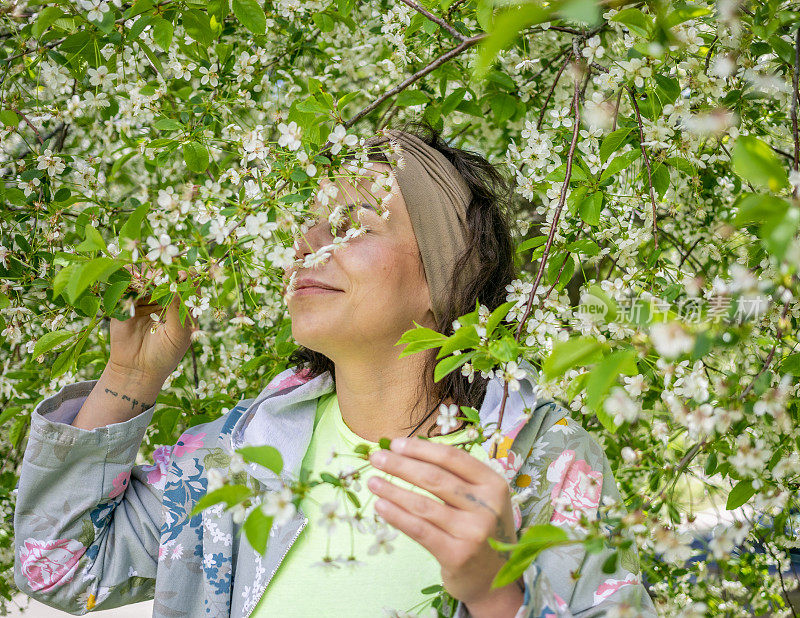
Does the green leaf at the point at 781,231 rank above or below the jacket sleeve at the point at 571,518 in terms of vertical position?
above

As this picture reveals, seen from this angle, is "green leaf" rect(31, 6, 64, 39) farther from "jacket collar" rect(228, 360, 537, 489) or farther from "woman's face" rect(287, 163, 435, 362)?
"jacket collar" rect(228, 360, 537, 489)

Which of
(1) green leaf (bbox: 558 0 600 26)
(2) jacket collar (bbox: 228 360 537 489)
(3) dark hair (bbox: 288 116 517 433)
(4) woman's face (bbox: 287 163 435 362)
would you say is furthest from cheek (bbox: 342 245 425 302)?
(1) green leaf (bbox: 558 0 600 26)

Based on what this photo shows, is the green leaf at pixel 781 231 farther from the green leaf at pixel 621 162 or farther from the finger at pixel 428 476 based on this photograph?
the green leaf at pixel 621 162

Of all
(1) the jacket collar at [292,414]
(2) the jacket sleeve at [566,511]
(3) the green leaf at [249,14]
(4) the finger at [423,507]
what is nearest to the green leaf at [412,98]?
(3) the green leaf at [249,14]

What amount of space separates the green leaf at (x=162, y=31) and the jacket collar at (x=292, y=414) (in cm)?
77

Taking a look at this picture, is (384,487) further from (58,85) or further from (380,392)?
(58,85)

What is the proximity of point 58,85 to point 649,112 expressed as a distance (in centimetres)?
136

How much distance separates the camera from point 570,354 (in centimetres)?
73

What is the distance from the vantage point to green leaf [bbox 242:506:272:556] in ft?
2.30

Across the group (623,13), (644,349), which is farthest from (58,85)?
(644,349)

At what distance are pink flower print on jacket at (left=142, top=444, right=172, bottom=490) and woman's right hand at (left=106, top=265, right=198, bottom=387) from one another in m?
0.19

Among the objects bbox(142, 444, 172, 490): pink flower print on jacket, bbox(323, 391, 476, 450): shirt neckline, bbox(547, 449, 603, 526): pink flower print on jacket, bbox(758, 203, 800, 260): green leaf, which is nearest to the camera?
bbox(758, 203, 800, 260): green leaf

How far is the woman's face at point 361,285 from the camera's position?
1.31 meters

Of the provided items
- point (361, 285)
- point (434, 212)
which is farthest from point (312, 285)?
point (434, 212)
